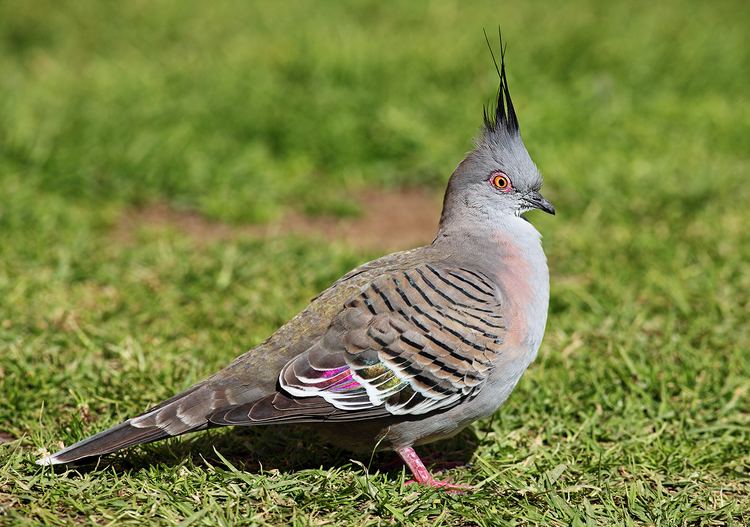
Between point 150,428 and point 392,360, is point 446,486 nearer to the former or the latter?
point 392,360

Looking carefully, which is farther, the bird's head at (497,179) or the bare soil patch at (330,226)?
the bare soil patch at (330,226)

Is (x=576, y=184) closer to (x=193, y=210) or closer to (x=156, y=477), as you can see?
(x=193, y=210)

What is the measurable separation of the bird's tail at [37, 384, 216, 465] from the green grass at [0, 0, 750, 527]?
0.11 meters

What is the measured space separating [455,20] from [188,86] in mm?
3063

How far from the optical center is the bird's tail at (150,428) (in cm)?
338

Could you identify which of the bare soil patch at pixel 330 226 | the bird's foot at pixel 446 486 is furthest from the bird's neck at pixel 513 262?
the bare soil patch at pixel 330 226

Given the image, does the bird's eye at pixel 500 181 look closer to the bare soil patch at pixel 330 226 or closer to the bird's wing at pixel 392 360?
the bird's wing at pixel 392 360

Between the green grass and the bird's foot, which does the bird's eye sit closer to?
the green grass

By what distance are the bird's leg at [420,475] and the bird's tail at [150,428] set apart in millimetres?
798

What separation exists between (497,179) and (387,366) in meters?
1.13

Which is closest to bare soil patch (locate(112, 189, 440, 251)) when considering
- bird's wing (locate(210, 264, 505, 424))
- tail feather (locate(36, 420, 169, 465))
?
bird's wing (locate(210, 264, 505, 424))

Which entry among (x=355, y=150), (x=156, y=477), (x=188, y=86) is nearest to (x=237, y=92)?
(x=188, y=86)

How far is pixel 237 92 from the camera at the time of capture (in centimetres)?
771

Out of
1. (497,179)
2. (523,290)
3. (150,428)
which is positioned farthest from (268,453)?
(497,179)
